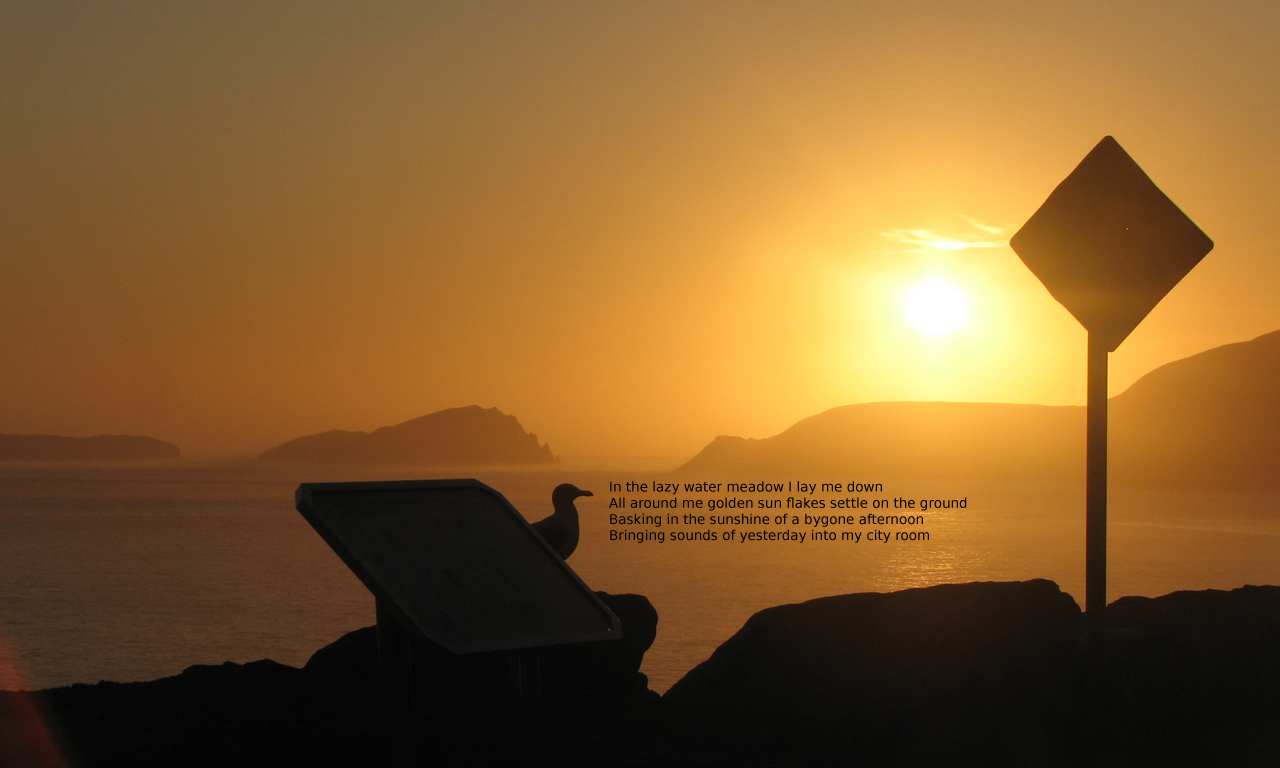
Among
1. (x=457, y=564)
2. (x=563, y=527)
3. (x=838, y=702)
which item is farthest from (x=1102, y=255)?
(x=563, y=527)

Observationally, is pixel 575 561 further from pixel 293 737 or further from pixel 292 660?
pixel 293 737

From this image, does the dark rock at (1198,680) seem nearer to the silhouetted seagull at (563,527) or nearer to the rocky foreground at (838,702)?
the rocky foreground at (838,702)

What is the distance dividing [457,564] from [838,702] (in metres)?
3.61

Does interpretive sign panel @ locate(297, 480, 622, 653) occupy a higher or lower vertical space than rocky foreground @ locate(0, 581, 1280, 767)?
higher

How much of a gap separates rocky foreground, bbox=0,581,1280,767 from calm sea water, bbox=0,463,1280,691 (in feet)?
62.9

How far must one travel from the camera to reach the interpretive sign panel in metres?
4.08

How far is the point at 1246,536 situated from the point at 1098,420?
113 m

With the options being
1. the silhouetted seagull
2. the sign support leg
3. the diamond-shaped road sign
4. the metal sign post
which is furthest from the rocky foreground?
the diamond-shaped road sign

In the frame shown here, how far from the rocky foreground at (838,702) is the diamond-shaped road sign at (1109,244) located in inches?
87.2

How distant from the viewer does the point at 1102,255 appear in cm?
562

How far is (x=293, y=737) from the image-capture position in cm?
621

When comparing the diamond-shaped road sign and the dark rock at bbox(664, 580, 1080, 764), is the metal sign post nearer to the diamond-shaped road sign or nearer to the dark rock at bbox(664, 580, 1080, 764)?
the diamond-shaped road sign

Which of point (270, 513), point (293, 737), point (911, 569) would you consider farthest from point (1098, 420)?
point (270, 513)

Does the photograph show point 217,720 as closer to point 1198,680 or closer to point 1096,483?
point 1096,483
